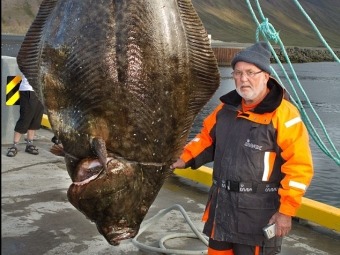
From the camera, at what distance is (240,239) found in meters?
3.08

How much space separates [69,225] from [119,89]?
3054 mm

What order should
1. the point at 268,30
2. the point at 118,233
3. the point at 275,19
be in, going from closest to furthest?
1. the point at 118,233
2. the point at 268,30
3. the point at 275,19

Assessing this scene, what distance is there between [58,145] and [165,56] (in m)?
0.67

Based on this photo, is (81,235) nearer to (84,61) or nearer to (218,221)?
(218,221)

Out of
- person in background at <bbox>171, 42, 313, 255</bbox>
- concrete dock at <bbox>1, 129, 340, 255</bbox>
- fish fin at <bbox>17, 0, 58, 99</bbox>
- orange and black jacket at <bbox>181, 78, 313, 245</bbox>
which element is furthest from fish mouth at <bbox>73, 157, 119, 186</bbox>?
concrete dock at <bbox>1, 129, 340, 255</bbox>

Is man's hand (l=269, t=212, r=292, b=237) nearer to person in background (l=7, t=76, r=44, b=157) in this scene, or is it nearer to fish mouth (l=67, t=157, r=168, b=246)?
fish mouth (l=67, t=157, r=168, b=246)

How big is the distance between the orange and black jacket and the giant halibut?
0.64 metres

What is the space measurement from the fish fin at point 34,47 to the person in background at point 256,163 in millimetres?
920

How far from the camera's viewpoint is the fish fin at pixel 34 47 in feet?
8.11

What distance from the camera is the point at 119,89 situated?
2.28 metres

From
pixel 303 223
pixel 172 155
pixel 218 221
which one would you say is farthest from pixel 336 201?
pixel 172 155

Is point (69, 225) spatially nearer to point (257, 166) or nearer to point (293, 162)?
point (257, 166)

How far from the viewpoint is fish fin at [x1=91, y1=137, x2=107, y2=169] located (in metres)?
2.20

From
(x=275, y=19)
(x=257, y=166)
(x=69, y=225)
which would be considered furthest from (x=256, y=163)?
(x=275, y=19)
